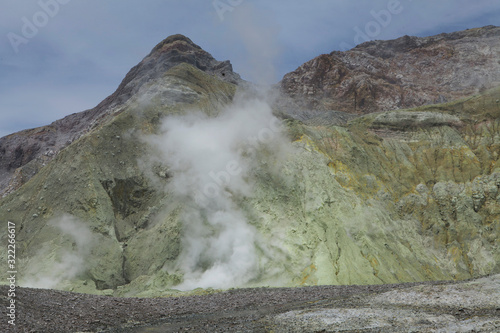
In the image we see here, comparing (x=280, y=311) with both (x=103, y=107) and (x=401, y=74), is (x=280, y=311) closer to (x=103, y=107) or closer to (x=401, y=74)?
(x=103, y=107)

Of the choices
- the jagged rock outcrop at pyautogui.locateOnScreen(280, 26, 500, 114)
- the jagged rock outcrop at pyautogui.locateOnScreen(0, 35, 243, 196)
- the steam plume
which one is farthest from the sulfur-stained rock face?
the jagged rock outcrop at pyautogui.locateOnScreen(280, 26, 500, 114)

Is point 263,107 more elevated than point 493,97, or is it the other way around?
point 263,107

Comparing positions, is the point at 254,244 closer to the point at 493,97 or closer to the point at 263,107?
the point at 263,107

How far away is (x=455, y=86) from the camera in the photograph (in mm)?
93062

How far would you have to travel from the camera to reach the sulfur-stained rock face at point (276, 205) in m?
29.5

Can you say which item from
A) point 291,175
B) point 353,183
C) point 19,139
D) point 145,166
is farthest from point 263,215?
point 19,139

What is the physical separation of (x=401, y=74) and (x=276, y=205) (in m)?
81.3

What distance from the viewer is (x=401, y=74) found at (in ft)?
335

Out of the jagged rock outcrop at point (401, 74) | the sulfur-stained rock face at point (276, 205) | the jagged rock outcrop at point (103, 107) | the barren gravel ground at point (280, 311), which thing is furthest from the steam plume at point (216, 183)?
the jagged rock outcrop at point (401, 74)

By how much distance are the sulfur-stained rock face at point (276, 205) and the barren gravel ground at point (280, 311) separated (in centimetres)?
712

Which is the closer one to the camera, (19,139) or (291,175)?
A: (291,175)

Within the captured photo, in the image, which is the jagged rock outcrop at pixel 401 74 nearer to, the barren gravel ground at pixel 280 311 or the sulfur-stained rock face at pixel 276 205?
the sulfur-stained rock face at pixel 276 205

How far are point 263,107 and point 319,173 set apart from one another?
54.2ft

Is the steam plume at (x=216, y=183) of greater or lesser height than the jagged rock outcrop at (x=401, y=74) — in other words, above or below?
below
